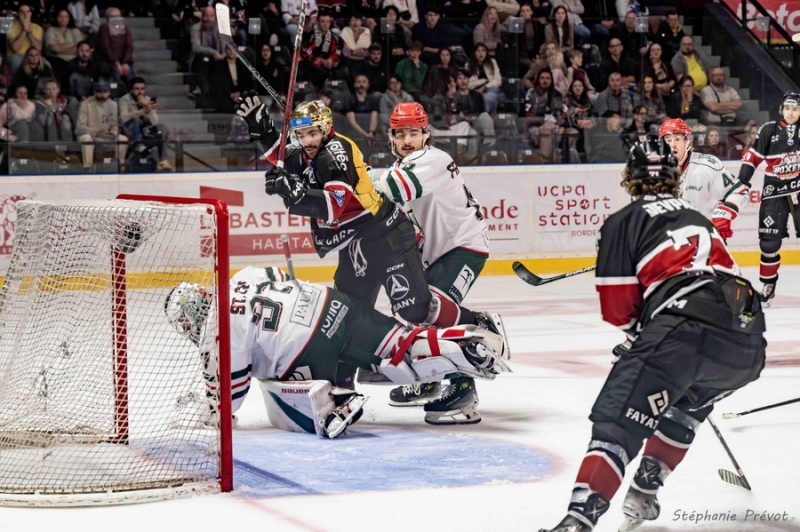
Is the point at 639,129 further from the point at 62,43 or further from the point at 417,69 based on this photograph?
the point at 62,43

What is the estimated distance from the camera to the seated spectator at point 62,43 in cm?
927

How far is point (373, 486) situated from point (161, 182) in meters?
5.75

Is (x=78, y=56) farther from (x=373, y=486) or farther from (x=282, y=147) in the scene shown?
(x=373, y=486)

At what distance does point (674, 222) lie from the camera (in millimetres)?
2611

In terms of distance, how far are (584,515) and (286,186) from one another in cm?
203

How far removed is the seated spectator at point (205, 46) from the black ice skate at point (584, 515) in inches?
309

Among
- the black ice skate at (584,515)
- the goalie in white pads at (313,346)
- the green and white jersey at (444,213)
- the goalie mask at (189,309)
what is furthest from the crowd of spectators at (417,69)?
the black ice skate at (584,515)

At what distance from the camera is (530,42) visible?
35.0 ft

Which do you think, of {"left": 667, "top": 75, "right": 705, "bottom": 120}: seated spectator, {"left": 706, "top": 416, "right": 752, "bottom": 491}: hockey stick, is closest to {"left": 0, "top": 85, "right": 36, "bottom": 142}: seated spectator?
{"left": 667, "top": 75, "right": 705, "bottom": 120}: seated spectator

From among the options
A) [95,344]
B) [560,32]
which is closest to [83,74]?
[560,32]

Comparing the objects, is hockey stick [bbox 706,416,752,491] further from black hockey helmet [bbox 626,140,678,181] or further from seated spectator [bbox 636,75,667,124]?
seated spectator [bbox 636,75,667,124]

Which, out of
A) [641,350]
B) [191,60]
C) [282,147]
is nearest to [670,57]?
[191,60]

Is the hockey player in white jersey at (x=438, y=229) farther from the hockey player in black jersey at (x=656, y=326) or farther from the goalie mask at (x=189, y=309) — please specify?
the hockey player in black jersey at (x=656, y=326)

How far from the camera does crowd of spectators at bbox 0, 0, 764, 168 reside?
9141 mm
